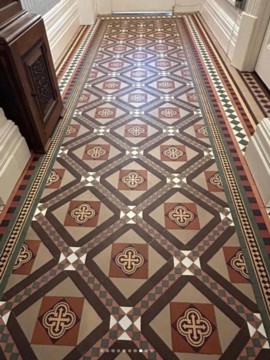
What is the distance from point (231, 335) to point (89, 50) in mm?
3960

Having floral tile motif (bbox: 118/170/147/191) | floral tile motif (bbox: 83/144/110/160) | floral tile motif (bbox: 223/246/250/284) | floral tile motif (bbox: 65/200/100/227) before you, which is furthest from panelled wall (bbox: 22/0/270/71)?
floral tile motif (bbox: 223/246/250/284)

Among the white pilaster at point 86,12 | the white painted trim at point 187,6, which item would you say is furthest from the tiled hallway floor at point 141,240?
the white painted trim at point 187,6

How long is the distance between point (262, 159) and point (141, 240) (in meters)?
0.98

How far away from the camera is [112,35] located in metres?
4.41

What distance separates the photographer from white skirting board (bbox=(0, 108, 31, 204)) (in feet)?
5.87

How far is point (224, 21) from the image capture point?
3811mm

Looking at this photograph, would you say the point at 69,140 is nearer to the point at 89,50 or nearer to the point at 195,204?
the point at 195,204

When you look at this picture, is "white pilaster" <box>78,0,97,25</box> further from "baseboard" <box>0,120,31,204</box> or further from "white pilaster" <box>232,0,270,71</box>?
"baseboard" <box>0,120,31,204</box>

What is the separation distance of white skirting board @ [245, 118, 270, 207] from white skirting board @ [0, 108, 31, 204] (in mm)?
1725

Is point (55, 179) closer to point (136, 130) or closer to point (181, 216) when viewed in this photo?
point (136, 130)

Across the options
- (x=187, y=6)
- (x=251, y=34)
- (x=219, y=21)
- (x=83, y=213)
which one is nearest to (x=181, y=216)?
(x=83, y=213)

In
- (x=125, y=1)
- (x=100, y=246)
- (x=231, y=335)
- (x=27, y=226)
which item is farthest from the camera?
(x=125, y=1)

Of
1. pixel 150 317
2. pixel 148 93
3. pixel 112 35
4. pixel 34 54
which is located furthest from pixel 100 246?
pixel 112 35

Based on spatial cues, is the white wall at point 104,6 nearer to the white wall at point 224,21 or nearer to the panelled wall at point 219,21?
the panelled wall at point 219,21
